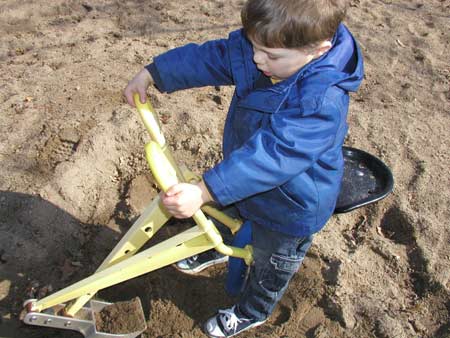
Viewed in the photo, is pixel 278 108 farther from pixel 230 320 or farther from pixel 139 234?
pixel 230 320

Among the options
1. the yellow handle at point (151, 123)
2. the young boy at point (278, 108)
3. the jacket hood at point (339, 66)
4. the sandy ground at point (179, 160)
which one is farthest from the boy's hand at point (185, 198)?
the sandy ground at point (179, 160)

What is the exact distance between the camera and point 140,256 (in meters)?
1.83

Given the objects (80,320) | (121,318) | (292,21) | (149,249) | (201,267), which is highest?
(292,21)

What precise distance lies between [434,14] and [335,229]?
2.58m

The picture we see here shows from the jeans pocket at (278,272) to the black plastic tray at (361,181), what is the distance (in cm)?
27

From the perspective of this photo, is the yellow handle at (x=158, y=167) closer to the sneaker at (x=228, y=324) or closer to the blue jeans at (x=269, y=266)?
the blue jeans at (x=269, y=266)

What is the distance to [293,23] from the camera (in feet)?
4.91

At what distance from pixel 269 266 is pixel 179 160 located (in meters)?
1.10

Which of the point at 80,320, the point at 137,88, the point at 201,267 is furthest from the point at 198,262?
the point at 137,88

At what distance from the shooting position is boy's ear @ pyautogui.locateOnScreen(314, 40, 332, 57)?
5.21 feet

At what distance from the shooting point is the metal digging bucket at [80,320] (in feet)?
6.43

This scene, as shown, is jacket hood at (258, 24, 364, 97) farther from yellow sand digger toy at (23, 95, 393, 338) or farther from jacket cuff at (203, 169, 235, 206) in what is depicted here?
yellow sand digger toy at (23, 95, 393, 338)

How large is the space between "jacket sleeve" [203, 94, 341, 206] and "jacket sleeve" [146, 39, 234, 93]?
476mm

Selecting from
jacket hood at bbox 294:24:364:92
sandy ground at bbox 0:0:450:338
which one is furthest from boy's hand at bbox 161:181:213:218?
sandy ground at bbox 0:0:450:338
